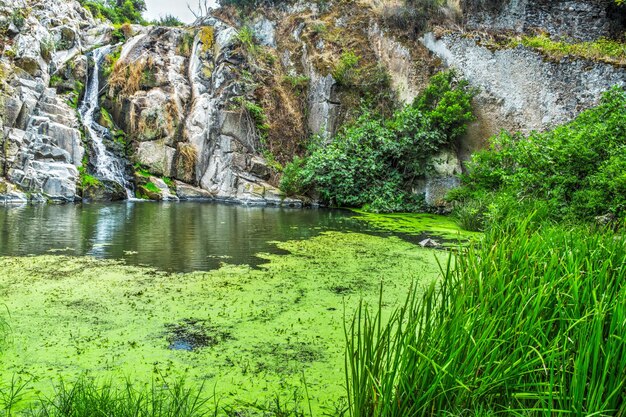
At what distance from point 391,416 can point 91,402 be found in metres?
1.24

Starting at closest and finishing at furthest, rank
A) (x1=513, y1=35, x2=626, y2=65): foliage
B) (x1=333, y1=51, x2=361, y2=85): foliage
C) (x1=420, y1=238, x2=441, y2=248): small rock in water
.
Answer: (x1=420, y1=238, x2=441, y2=248): small rock in water
(x1=513, y1=35, x2=626, y2=65): foliage
(x1=333, y1=51, x2=361, y2=85): foliage

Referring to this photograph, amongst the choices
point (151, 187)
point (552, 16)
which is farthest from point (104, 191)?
point (552, 16)

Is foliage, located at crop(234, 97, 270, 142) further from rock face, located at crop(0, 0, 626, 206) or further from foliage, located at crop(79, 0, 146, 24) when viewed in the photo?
foliage, located at crop(79, 0, 146, 24)

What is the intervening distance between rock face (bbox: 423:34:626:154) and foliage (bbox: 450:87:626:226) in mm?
4163

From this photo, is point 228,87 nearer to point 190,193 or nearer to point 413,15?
point 190,193

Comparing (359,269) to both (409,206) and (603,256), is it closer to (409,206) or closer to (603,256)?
(603,256)

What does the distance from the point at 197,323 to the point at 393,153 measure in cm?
1202

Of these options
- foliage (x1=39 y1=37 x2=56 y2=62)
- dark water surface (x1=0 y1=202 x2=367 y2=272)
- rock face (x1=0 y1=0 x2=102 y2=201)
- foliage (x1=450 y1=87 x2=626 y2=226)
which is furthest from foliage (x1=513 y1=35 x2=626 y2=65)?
foliage (x1=39 y1=37 x2=56 y2=62)

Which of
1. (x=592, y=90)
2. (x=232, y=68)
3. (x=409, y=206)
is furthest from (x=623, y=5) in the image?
(x=232, y=68)

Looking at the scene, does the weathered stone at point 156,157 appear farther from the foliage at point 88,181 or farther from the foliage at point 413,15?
the foliage at point 413,15

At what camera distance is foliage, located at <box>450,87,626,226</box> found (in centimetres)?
607

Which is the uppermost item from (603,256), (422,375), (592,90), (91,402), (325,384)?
(592,90)

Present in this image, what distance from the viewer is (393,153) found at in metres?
14.5

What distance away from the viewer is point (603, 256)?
7.60ft
